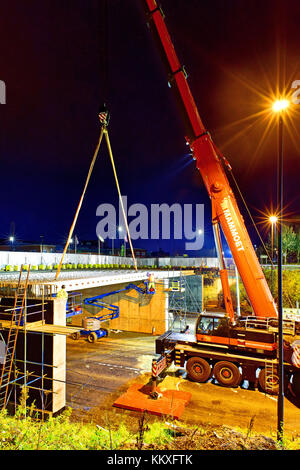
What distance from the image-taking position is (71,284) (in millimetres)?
10984

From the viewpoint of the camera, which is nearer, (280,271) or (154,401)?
(280,271)

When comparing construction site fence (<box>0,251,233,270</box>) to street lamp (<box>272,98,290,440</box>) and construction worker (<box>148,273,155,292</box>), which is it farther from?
street lamp (<box>272,98,290,440</box>)

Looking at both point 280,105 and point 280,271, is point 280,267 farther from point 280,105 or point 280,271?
point 280,105

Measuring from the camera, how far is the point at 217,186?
421 inches

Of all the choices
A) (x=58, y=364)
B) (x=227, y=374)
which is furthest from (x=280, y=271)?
(x=58, y=364)

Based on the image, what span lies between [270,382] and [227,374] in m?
1.71

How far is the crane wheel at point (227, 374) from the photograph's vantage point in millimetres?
11086

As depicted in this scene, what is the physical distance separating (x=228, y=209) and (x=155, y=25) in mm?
8447

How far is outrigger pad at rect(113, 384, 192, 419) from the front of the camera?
9297 millimetres

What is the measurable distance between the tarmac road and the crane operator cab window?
2255 mm

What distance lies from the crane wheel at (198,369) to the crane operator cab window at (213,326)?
1.22 m

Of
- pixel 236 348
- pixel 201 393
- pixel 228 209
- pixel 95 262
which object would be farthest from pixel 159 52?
pixel 95 262

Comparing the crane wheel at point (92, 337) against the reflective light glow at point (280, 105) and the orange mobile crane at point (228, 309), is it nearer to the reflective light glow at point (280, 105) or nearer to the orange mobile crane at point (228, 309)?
the orange mobile crane at point (228, 309)
